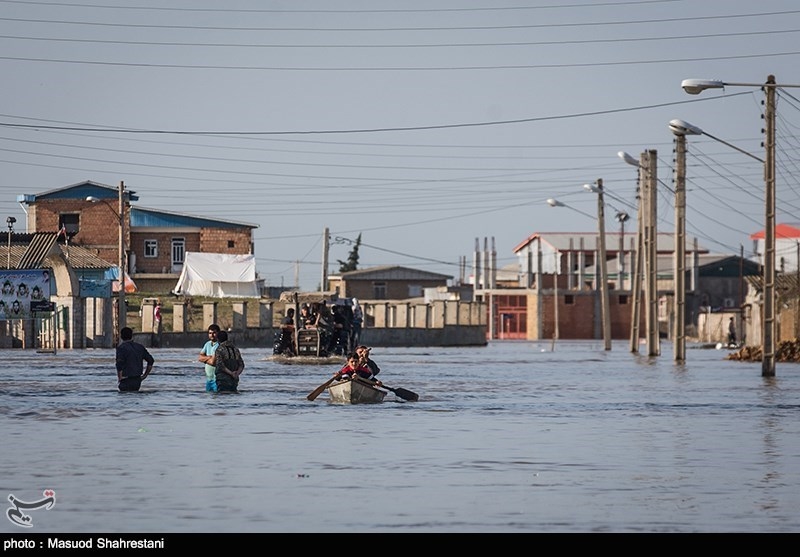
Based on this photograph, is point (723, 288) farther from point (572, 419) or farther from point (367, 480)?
point (367, 480)

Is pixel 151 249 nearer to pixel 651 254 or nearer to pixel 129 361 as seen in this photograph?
pixel 651 254

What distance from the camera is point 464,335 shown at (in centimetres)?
9575

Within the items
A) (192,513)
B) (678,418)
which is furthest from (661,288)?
(192,513)

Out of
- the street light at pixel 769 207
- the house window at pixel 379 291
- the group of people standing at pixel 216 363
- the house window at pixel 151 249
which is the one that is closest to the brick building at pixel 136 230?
A: the house window at pixel 151 249

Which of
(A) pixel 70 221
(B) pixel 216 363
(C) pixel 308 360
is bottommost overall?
(C) pixel 308 360

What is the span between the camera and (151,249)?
104812 mm

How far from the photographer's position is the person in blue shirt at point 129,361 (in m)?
32.0

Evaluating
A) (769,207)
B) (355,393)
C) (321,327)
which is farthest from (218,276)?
(355,393)

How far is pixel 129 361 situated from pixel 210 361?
163cm

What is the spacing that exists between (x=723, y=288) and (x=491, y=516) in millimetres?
109762

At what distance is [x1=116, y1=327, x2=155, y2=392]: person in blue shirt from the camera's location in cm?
3201

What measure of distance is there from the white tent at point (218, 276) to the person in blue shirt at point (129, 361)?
67033 millimetres

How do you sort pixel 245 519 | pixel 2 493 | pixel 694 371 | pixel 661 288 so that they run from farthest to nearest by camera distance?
pixel 661 288, pixel 694 371, pixel 2 493, pixel 245 519

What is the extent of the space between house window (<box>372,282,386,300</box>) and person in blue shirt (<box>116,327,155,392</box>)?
88555 millimetres
